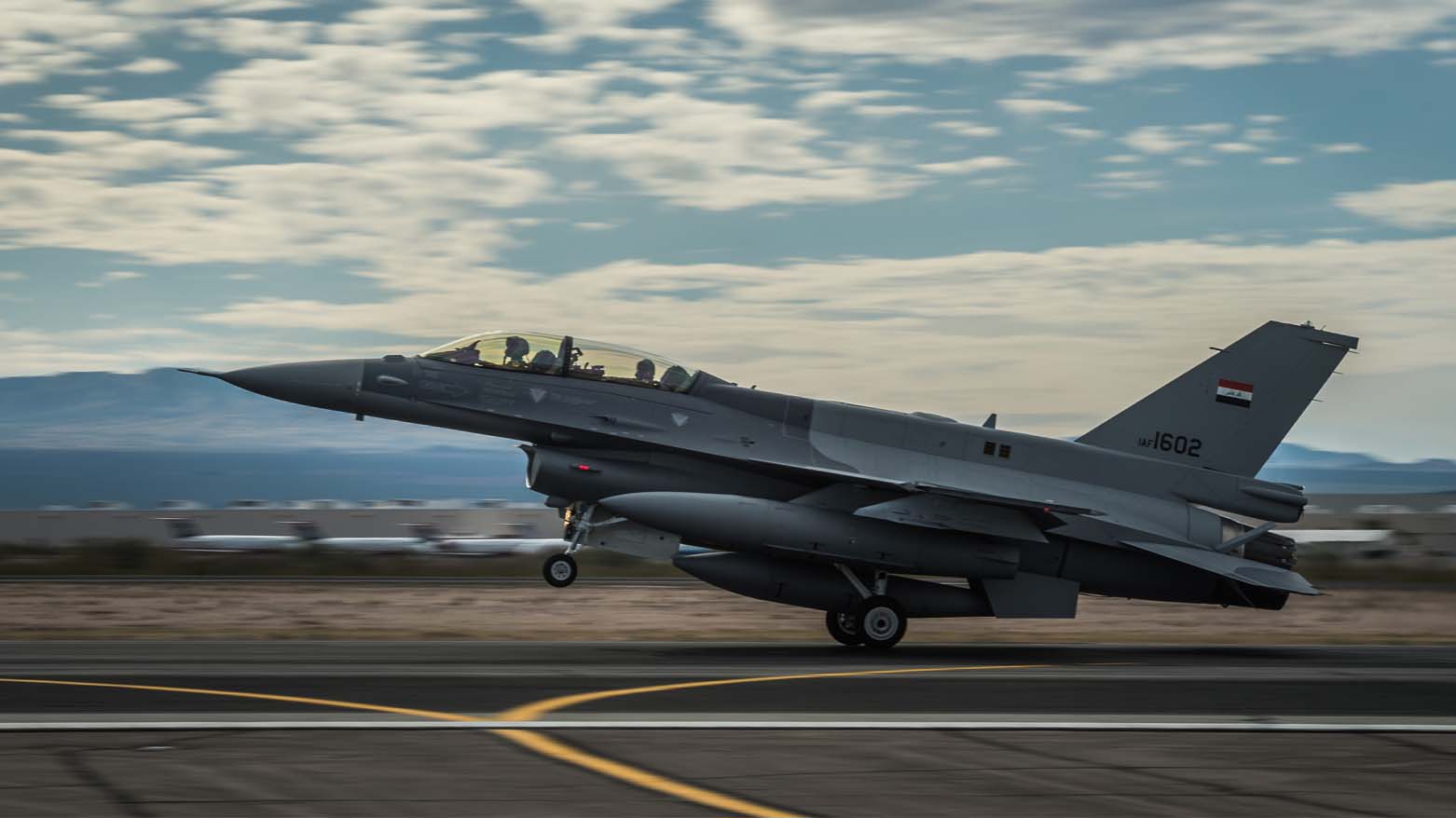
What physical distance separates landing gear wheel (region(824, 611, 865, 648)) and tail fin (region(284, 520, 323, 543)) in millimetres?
46276

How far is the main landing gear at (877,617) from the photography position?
2066 cm

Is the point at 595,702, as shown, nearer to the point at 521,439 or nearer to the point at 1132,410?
the point at 521,439

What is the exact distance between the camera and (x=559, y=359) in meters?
21.0

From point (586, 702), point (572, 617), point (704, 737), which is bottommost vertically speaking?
point (572, 617)

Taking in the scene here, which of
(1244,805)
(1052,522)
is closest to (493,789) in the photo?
(1244,805)

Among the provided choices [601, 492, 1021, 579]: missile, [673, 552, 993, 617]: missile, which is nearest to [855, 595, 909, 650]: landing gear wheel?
[673, 552, 993, 617]: missile

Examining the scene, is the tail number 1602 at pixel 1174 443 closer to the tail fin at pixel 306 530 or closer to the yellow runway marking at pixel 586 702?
the yellow runway marking at pixel 586 702

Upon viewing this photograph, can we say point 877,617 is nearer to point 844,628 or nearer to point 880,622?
point 880,622

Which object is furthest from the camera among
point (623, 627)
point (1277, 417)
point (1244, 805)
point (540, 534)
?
point (540, 534)

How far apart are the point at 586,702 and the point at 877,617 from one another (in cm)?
809

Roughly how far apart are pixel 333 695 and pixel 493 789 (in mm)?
4935

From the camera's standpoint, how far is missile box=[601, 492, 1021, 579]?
63.3 feet

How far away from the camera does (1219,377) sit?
22688 mm

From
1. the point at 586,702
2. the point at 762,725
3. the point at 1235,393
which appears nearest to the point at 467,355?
the point at 586,702
